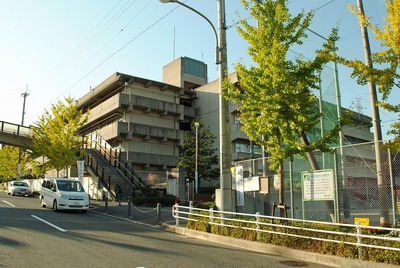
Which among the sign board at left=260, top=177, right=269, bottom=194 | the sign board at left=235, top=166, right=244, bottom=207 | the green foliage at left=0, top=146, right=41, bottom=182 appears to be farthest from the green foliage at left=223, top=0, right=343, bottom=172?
the green foliage at left=0, top=146, right=41, bottom=182

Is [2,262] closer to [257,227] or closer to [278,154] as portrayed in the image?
[257,227]

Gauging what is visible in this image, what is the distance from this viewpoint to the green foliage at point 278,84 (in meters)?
11.9

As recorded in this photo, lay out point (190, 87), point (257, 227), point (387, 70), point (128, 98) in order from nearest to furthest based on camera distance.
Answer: point (387, 70)
point (257, 227)
point (128, 98)
point (190, 87)

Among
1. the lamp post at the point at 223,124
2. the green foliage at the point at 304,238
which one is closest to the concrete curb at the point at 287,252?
the green foliage at the point at 304,238

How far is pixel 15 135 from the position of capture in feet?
138

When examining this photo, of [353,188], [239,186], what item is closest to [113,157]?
[239,186]

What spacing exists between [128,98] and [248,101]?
32191mm

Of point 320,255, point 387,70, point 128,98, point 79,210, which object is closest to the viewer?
point 320,255

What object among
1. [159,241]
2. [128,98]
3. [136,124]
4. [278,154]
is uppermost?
[128,98]

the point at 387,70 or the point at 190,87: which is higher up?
the point at 190,87

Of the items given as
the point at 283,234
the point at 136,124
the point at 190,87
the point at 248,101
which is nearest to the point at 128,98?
the point at 136,124

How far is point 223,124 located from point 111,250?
19.7 feet

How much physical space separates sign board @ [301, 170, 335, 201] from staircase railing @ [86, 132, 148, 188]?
70.1ft

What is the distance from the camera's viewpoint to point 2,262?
25.7 ft
